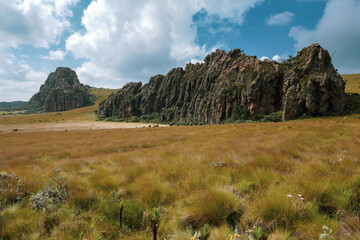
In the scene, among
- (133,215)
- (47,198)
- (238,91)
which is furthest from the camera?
(238,91)

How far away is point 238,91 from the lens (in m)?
55.5

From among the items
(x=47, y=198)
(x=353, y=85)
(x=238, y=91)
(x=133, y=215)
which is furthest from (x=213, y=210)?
(x=353, y=85)

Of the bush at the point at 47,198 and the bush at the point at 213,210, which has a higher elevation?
the bush at the point at 213,210

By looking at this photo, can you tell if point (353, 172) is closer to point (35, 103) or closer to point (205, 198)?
point (205, 198)

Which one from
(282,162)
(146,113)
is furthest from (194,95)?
(282,162)

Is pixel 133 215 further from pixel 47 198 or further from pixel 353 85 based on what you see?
pixel 353 85

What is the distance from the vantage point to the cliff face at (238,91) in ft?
121

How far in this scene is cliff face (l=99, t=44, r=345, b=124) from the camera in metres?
36.8

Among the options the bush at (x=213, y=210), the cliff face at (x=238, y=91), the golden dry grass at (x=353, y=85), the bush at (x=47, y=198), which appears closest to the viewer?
the bush at (x=213, y=210)

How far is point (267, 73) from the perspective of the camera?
50250mm

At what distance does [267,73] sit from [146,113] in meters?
66.9

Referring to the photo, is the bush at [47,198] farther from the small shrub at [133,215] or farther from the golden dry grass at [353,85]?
the golden dry grass at [353,85]

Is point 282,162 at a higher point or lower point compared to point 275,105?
lower

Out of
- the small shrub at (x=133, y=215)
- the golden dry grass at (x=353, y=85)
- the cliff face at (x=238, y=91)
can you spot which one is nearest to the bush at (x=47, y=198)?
the small shrub at (x=133, y=215)
